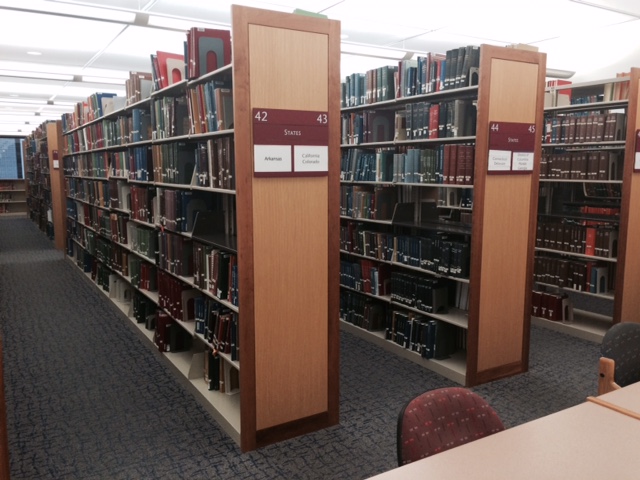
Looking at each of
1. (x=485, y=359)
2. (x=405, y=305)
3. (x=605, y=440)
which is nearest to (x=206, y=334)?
(x=405, y=305)

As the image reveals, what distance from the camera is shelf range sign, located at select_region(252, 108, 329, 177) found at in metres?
2.77

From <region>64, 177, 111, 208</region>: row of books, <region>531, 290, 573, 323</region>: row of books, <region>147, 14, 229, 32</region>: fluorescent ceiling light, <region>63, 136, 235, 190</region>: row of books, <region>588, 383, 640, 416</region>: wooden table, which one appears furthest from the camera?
<region>64, 177, 111, 208</region>: row of books

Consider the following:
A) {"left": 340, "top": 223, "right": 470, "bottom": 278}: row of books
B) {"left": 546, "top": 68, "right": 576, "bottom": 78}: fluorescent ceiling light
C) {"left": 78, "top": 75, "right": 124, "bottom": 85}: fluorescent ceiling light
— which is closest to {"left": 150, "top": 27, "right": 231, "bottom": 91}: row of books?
{"left": 340, "top": 223, "right": 470, "bottom": 278}: row of books

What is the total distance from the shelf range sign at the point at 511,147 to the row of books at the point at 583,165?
1439 mm

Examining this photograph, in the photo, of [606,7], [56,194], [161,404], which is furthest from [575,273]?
[56,194]

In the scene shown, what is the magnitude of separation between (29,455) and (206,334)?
120 cm

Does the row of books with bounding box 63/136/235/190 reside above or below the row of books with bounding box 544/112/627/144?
below

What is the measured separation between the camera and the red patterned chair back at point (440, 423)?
1.63 metres

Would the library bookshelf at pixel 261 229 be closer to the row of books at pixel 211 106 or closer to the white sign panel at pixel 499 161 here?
the row of books at pixel 211 106

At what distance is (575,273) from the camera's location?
5.04 metres

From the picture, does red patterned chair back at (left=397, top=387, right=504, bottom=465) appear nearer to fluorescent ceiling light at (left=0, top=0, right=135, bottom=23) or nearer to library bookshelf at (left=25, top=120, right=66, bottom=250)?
fluorescent ceiling light at (left=0, top=0, right=135, bottom=23)

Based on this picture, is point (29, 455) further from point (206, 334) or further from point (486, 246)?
point (486, 246)

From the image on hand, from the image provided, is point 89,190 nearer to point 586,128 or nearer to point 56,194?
point 56,194

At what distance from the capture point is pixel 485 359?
3809 mm
